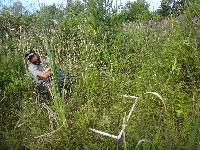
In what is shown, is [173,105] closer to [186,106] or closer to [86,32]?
[186,106]

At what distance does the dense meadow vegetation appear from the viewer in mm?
4004

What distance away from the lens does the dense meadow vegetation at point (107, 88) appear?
400cm

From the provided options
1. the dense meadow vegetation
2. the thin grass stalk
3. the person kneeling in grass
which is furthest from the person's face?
the thin grass stalk

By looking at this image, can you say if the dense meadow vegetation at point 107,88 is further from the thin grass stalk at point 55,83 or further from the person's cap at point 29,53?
the person's cap at point 29,53

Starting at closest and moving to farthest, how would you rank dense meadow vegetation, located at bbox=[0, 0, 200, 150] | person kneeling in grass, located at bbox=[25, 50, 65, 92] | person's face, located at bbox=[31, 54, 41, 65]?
dense meadow vegetation, located at bbox=[0, 0, 200, 150] < person kneeling in grass, located at bbox=[25, 50, 65, 92] < person's face, located at bbox=[31, 54, 41, 65]

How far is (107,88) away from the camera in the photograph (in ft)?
17.5

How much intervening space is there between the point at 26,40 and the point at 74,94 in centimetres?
270

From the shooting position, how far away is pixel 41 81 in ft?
20.8

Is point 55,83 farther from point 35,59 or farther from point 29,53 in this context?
point 35,59

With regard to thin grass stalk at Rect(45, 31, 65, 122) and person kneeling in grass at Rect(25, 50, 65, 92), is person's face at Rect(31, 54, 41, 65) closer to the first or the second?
person kneeling in grass at Rect(25, 50, 65, 92)

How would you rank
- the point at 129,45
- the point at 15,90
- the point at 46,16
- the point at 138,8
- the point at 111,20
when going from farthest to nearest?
the point at 138,8 → the point at 111,20 → the point at 129,45 → the point at 15,90 → the point at 46,16

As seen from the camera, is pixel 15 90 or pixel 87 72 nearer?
pixel 87 72

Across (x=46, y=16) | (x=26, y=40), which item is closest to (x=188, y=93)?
(x=46, y=16)

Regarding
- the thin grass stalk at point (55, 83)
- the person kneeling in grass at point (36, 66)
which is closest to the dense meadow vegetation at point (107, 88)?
the thin grass stalk at point (55, 83)
